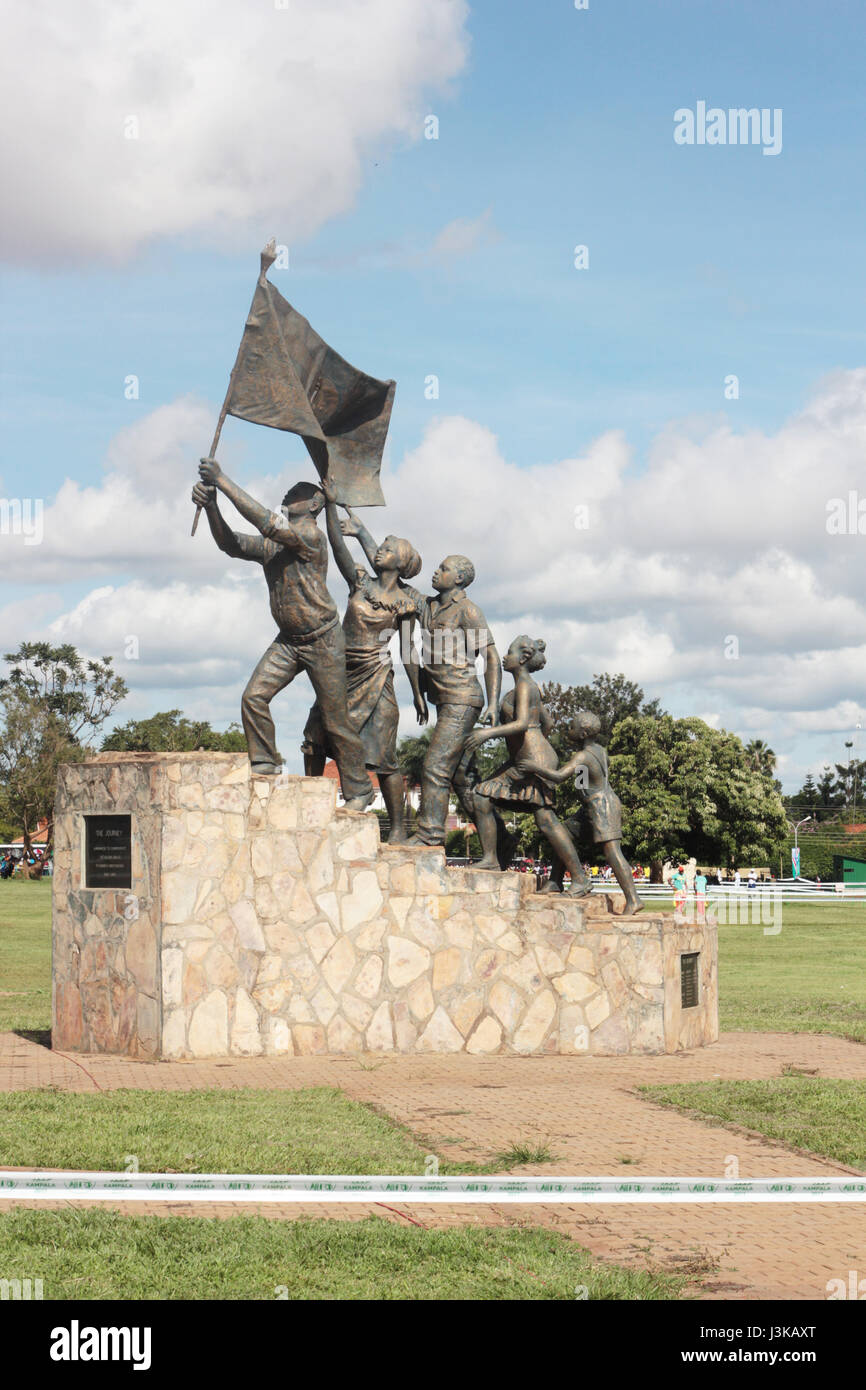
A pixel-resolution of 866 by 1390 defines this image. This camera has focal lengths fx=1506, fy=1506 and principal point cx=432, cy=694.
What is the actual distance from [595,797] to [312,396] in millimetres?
4131

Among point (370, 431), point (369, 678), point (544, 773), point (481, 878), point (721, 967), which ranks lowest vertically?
point (721, 967)

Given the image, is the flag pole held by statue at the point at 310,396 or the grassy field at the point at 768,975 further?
the grassy field at the point at 768,975

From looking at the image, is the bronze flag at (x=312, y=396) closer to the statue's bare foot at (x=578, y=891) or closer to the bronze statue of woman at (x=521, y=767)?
the bronze statue of woman at (x=521, y=767)

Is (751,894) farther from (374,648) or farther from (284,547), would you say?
(284,547)

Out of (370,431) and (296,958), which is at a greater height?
(370,431)

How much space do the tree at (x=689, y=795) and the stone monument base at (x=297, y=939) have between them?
134 feet

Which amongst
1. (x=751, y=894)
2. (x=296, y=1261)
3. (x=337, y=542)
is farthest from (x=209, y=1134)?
(x=751, y=894)

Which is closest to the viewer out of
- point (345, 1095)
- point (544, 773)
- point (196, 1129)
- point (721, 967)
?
point (196, 1129)

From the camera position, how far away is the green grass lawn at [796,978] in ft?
47.0

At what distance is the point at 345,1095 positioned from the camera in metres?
9.50

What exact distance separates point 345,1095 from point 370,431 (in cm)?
602

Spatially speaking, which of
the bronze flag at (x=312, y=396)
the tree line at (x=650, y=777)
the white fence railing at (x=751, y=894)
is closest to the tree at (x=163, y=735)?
the tree line at (x=650, y=777)
